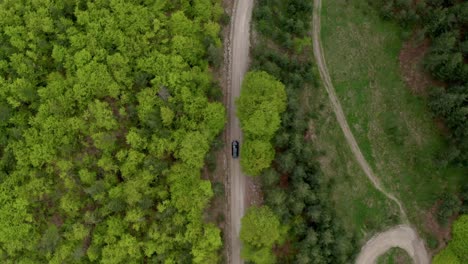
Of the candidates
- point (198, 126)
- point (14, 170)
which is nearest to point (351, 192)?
point (198, 126)

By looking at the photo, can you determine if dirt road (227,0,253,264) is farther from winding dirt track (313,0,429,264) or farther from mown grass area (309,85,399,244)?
winding dirt track (313,0,429,264)

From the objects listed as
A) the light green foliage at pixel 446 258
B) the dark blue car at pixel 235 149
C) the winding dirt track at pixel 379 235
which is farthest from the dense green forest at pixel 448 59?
the dark blue car at pixel 235 149

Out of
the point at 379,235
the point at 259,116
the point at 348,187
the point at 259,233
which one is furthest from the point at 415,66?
the point at 259,233

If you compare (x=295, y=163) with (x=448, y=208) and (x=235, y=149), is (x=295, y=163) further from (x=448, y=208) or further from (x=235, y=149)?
(x=448, y=208)

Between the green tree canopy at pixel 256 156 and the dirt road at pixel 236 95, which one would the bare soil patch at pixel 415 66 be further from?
the green tree canopy at pixel 256 156

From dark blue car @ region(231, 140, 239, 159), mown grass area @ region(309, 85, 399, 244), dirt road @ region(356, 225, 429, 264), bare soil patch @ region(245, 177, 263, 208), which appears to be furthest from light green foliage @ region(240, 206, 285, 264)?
dirt road @ region(356, 225, 429, 264)

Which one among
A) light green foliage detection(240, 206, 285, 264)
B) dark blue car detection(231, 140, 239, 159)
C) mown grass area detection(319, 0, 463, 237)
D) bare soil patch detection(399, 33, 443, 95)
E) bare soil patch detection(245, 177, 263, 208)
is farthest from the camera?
bare soil patch detection(399, 33, 443, 95)
